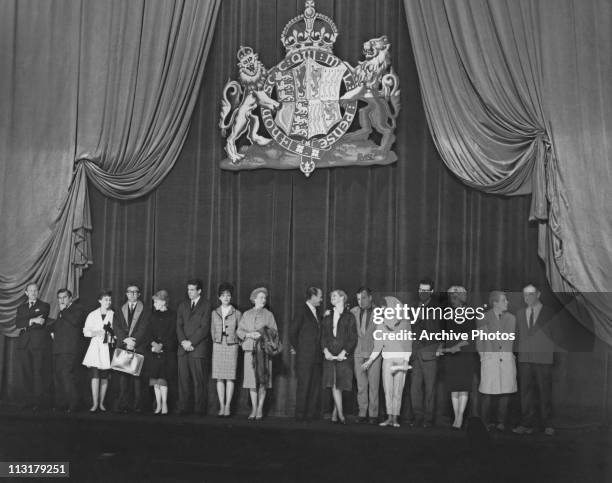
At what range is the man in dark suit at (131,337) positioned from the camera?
7.60 metres

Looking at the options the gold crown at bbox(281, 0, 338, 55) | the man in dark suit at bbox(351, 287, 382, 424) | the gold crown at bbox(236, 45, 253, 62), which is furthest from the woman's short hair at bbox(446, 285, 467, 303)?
the gold crown at bbox(236, 45, 253, 62)

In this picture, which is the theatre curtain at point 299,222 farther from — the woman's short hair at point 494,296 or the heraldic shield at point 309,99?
the heraldic shield at point 309,99

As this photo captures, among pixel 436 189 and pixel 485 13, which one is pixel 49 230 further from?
pixel 485 13

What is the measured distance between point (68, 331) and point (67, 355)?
0.24 metres

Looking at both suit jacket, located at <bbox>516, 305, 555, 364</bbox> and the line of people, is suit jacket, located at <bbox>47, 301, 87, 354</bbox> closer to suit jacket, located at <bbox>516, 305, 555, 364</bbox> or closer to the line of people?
the line of people

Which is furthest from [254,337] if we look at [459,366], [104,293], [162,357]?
[459,366]

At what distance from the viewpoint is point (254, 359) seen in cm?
732

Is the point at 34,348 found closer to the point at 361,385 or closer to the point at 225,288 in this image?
the point at 225,288

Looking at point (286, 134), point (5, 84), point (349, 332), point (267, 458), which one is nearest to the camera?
point (267, 458)

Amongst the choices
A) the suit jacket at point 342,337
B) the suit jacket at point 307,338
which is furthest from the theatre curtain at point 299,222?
the suit jacket at point 342,337

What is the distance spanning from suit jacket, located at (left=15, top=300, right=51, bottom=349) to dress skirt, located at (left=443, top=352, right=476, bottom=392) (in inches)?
157

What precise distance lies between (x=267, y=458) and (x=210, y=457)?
1.60ft

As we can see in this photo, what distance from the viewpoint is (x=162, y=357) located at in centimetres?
757

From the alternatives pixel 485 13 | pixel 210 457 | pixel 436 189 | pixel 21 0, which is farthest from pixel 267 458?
pixel 21 0
